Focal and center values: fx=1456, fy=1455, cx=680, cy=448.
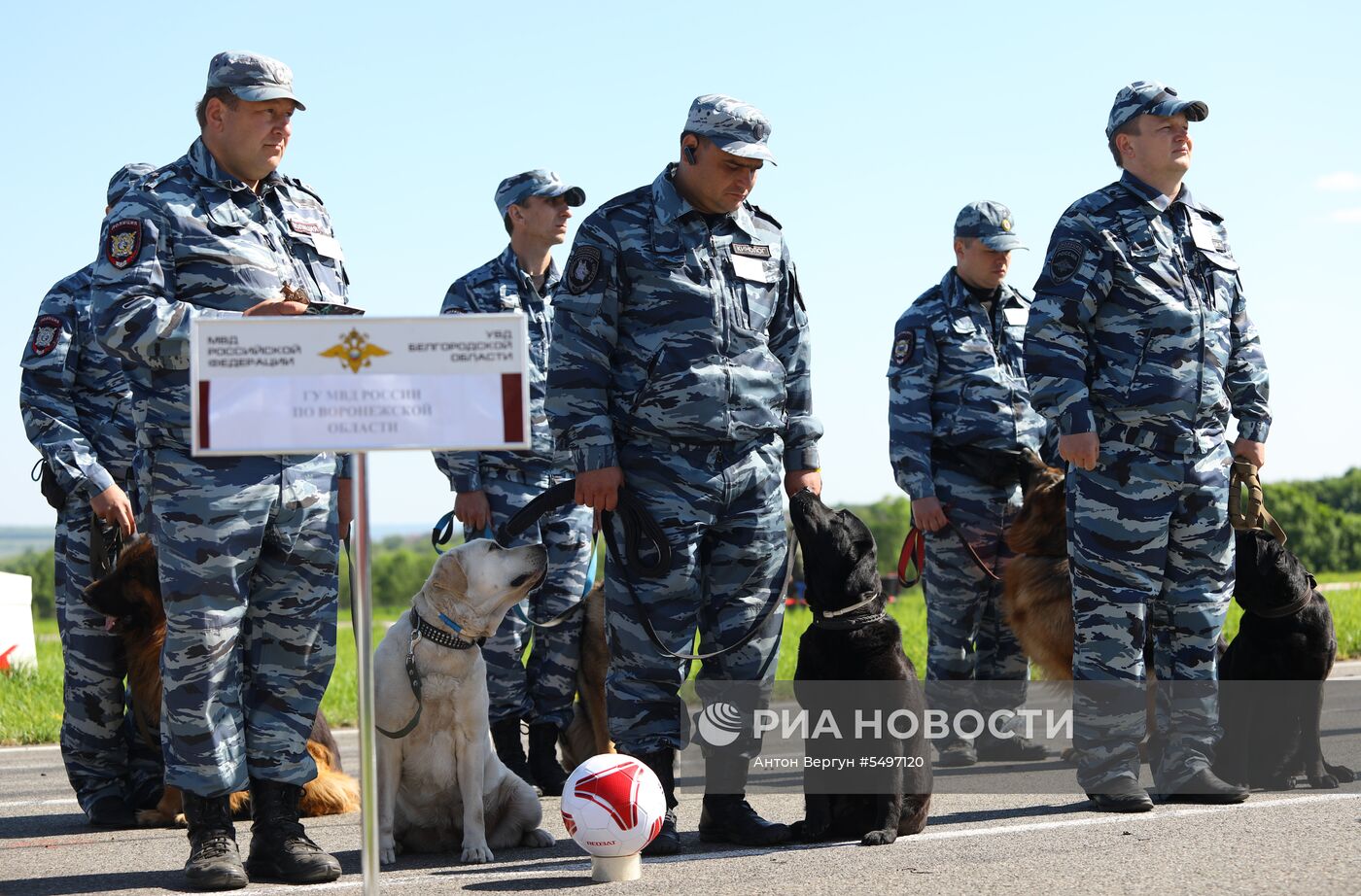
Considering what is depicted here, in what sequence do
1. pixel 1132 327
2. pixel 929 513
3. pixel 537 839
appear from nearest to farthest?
1. pixel 537 839
2. pixel 1132 327
3. pixel 929 513

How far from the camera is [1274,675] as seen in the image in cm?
587

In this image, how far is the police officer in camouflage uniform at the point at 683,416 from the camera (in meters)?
4.92

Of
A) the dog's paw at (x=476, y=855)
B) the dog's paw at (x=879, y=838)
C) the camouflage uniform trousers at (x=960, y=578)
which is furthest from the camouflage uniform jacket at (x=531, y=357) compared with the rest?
the dog's paw at (x=879, y=838)

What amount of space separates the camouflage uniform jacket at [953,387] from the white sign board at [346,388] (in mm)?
3903

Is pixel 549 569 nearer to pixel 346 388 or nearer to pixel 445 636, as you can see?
pixel 445 636

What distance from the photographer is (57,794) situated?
6672 mm

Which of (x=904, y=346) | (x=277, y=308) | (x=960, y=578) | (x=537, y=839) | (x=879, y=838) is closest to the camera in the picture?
(x=277, y=308)

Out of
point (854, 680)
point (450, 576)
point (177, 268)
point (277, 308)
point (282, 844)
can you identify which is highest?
point (177, 268)

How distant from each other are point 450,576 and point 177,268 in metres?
1.36

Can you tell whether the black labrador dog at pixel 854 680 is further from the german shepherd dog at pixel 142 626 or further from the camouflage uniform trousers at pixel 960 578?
the camouflage uniform trousers at pixel 960 578

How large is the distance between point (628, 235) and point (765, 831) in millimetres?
2087

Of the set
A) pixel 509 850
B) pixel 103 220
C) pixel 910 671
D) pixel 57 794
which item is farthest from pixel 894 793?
pixel 57 794

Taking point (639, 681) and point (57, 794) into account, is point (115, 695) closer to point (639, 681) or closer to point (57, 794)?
point (57, 794)

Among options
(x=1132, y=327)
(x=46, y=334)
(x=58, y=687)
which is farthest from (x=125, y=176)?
(x=58, y=687)
